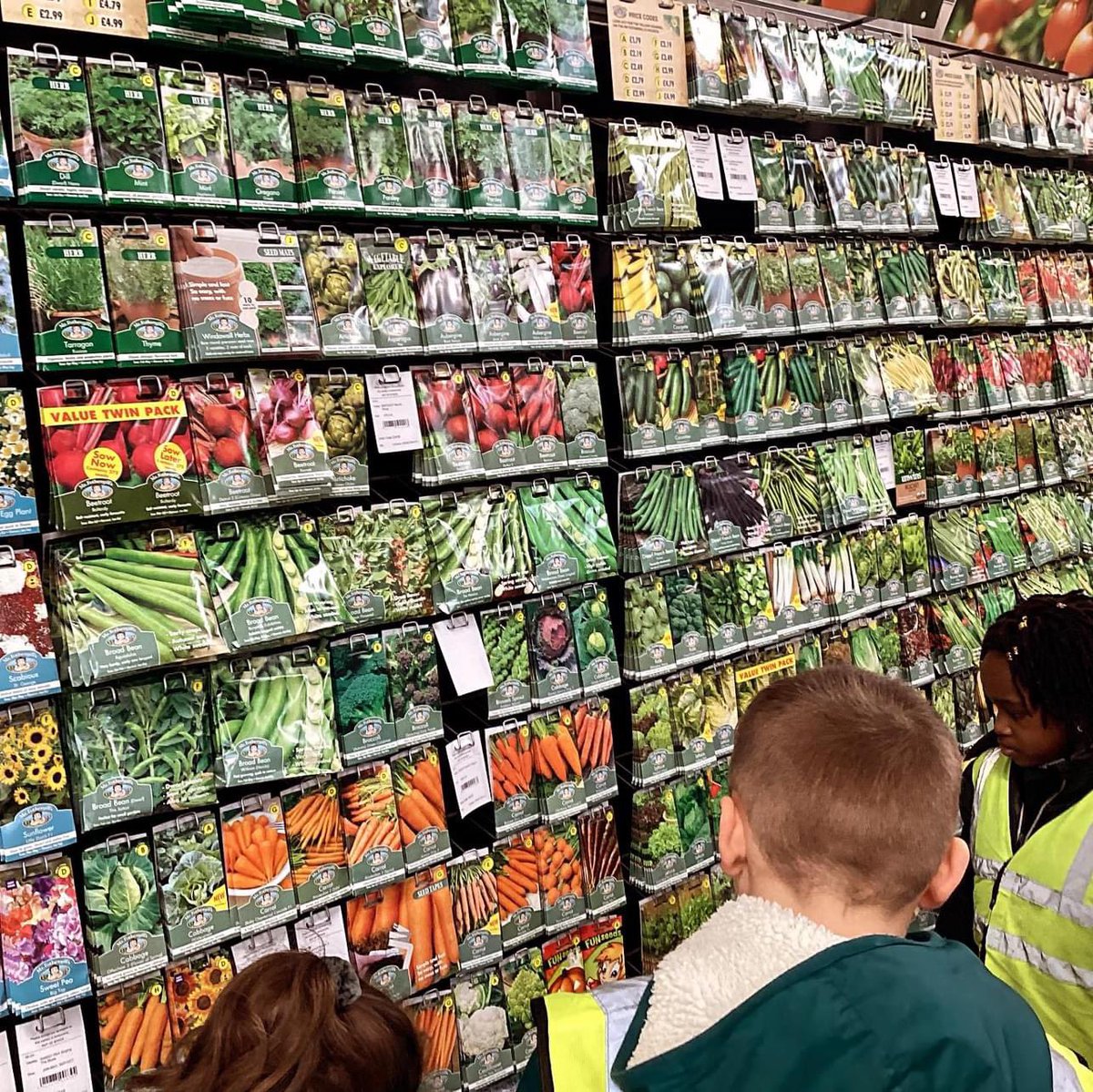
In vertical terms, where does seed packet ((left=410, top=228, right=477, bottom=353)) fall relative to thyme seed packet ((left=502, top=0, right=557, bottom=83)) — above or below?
below

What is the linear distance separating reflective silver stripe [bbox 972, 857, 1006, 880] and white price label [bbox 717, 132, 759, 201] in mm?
2137

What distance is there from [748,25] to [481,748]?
2380 mm

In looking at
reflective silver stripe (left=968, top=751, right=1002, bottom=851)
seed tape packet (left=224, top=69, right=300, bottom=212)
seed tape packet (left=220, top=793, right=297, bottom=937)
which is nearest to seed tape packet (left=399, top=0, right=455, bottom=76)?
seed tape packet (left=224, top=69, right=300, bottom=212)

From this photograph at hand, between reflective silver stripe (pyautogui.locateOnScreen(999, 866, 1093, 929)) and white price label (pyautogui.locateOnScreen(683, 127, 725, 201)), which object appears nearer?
reflective silver stripe (pyautogui.locateOnScreen(999, 866, 1093, 929))

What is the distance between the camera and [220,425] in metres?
2.43

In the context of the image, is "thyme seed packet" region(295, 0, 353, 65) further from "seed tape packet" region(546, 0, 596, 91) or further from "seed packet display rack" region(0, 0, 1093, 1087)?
"seed tape packet" region(546, 0, 596, 91)

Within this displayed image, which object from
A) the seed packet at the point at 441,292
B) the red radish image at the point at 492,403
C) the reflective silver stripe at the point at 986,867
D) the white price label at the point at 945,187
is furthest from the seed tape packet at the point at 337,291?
the white price label at the point at 945,187

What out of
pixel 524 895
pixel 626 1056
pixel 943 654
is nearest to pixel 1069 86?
pixel 943 654

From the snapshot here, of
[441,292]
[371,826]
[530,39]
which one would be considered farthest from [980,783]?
[530,39]

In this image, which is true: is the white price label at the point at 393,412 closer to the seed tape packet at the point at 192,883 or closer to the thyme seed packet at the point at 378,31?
the thyme seed packet at the point at 378,31

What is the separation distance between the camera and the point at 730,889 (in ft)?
11.8

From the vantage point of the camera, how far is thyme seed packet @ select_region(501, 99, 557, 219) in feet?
9.49

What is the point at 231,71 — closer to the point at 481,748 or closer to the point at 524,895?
the point at 481,748

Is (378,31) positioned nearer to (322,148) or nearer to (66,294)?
(322,148)
